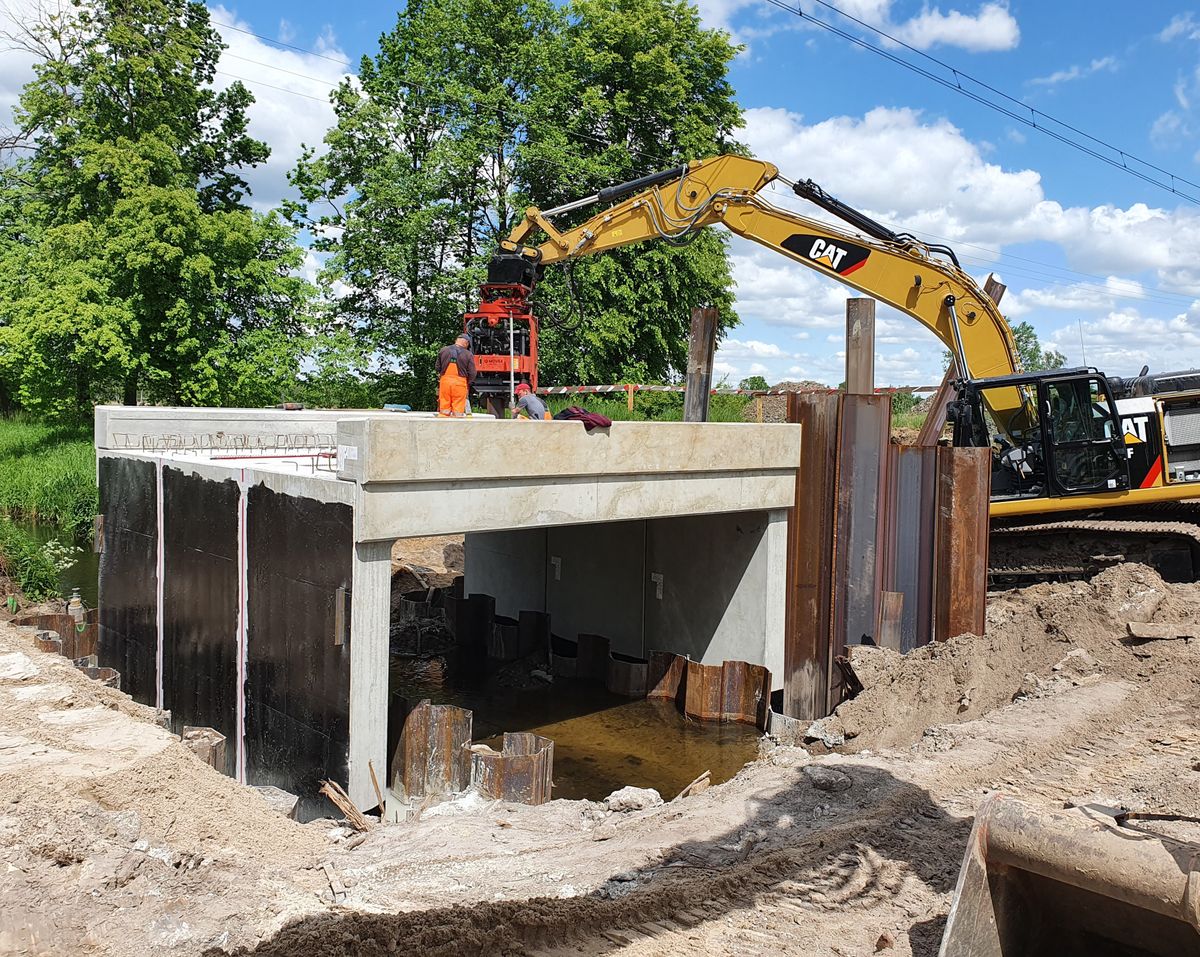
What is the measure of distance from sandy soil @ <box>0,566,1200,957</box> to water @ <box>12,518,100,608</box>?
28.3ft

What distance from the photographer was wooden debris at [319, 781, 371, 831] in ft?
27.6

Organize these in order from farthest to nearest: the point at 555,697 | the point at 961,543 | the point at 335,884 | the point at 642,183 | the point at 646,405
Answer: the point at 646,405
the point at 555,697
the point at 642,183
the point at 961,543
the point at 335,884

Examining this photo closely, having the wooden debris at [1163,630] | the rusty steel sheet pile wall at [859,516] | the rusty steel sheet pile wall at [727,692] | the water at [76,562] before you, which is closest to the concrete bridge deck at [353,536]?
the rusty steel sheet pile wall at [727,692]

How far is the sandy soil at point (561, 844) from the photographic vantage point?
5.25 m

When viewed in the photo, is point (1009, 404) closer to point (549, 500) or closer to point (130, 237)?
point (549, 500)

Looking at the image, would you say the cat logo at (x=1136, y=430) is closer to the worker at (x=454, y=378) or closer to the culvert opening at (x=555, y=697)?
the culvert opening at (x=555, y=697)

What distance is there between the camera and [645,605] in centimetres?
1470

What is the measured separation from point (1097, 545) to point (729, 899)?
9116mm

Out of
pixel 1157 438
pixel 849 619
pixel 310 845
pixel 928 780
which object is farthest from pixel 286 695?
pixel 1157 438

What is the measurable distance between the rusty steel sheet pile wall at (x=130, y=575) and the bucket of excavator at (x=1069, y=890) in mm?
10220

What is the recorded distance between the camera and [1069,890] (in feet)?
14.9

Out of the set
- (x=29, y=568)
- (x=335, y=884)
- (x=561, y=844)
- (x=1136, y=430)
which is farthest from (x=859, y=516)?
(x=29, y=568)

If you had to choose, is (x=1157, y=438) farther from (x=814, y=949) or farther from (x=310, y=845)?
(x=310, y=845)

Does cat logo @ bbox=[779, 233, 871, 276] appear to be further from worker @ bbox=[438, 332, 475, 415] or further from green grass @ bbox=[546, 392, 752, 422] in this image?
green grass @ bbox=[546, 392, 752, 422]
